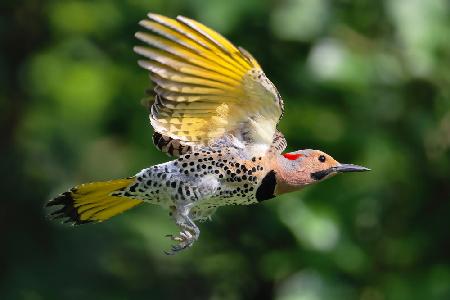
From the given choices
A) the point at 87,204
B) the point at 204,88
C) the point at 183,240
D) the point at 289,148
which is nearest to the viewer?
the point at 183,240

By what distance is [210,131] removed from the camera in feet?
12.0

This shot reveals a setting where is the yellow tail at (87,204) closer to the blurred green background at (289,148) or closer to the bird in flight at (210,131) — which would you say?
the bird in flight at (210,131)

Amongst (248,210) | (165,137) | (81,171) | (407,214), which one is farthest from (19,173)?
(165,137)

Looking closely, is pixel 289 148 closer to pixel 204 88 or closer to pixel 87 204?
pixel 87 204

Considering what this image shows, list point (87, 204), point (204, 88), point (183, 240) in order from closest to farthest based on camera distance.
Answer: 1. point (183, 240)
2. point (204, 88)
3. point (87, 204)

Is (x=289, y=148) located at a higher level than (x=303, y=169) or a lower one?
lower

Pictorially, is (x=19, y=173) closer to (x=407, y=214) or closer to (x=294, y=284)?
(x=294, y=284)

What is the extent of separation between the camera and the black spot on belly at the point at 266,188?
362 centimetres

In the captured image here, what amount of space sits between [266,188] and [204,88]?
361 millimetres

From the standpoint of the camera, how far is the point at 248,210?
257 inches

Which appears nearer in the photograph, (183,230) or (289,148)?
(183,230)

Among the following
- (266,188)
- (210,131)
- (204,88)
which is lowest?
(266,188)

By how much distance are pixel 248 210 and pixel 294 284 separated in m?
0.71

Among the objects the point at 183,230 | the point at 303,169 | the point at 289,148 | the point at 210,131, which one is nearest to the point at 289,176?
the point at 303,169
